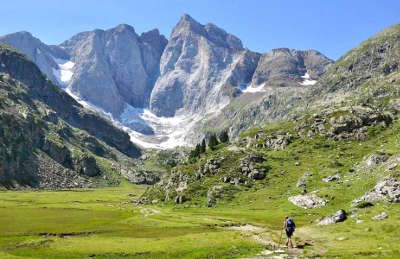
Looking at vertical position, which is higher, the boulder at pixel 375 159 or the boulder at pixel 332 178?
the boulder at pixel 375 159

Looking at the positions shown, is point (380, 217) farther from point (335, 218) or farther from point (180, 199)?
point (180, 199)

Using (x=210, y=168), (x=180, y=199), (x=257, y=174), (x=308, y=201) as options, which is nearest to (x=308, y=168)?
(x=257, y=174)

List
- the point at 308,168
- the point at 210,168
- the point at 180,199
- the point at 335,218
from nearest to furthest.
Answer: the point at 335,218 → the point at 180,199 → the point at 308,168 → the point at 210,168

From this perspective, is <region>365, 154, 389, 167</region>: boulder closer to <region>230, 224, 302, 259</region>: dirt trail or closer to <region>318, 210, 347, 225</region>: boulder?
<region>318, 210, 347, 225</region>: boulder

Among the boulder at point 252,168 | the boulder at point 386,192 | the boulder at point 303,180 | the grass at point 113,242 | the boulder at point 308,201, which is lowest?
the grass at point 113,242

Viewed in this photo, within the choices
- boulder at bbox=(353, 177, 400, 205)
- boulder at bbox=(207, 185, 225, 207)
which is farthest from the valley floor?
boulder at bbox=(207, 185, 225, 207)

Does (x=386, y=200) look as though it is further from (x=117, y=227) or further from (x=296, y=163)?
(x=296, y=163)

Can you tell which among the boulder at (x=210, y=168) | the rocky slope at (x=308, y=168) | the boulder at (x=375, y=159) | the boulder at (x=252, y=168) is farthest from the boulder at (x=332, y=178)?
the boulder at (x=210, y=168)

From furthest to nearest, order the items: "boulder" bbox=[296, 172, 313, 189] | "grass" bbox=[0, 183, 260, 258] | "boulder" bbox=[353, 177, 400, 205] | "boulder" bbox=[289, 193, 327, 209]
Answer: "boulder" bbox=[296, 172, 313, 189] < "boulder" bbox=[289, 193, 327, 209] < "boulder" bbox=[353, 177, 400, 205] < "grass" bbox=[0, 183, 260, 258]

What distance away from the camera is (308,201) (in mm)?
124250

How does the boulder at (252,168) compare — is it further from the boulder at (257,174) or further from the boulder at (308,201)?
the boulder at (308,201)

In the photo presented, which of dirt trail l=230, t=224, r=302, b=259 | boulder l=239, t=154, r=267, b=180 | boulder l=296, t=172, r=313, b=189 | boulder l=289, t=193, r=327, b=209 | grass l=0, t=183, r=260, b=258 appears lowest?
grass l=0, t=183, r=260, b=258

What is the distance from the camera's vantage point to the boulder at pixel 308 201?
121m

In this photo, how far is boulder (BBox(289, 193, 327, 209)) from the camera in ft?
397
